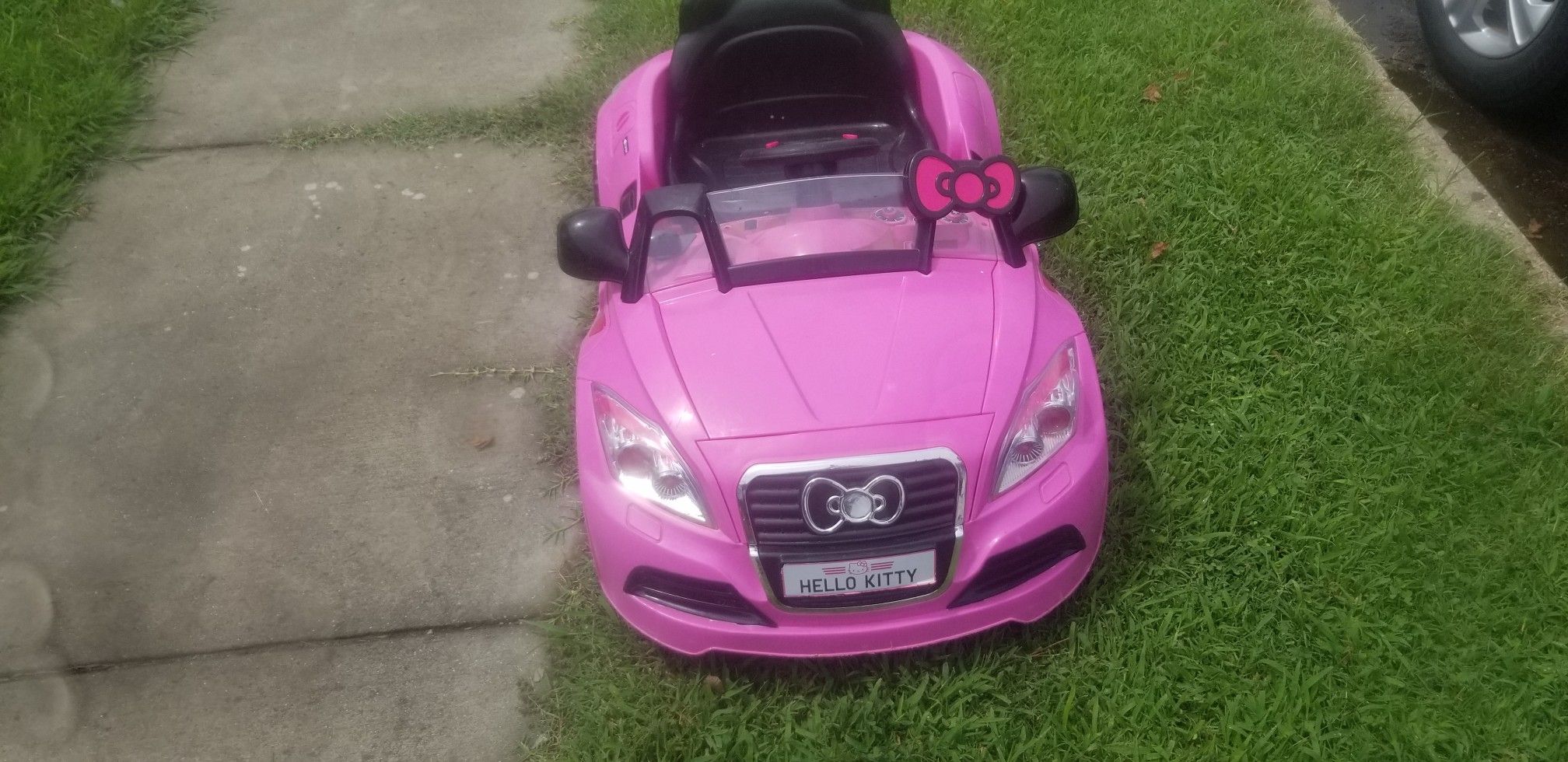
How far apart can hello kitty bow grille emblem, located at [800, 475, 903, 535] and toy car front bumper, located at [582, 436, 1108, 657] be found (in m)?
0.16

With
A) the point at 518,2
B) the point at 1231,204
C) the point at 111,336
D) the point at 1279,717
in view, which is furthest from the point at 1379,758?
the point at 518,2

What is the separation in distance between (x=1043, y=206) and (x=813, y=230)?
55cm

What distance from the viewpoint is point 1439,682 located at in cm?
246

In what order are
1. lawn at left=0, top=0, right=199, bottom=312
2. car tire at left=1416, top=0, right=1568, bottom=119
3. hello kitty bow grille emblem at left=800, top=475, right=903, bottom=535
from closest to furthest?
hello kitty bow grille emblem at left=800, top=475, right=903, bottom=535, car tire at left=1416, top=0, right=1568, bottom=119, lawn at left=0, top=0, right=199, bottom=312

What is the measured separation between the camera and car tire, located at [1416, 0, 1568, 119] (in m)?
3.64

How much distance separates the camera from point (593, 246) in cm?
249

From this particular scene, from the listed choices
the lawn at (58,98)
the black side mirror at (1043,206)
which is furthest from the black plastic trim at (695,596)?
the lawn at (58,98)

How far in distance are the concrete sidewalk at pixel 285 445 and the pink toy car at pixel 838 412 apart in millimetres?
640

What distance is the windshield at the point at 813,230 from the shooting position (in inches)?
98.5

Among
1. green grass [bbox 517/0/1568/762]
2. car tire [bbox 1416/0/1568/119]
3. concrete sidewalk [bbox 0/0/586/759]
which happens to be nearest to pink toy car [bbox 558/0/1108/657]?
green grass [bbox 517/0/1568/762]

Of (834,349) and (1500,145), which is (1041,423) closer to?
(834,349)

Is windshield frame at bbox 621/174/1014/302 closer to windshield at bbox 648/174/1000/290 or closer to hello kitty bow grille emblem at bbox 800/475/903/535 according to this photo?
windshield at bbox 648/174/1000/290

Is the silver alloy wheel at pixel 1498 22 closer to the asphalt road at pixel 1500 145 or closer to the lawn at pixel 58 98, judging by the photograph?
the asphalt road at pixel 1500 145

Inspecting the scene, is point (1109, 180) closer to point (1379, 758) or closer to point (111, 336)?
point (1379, 758)
